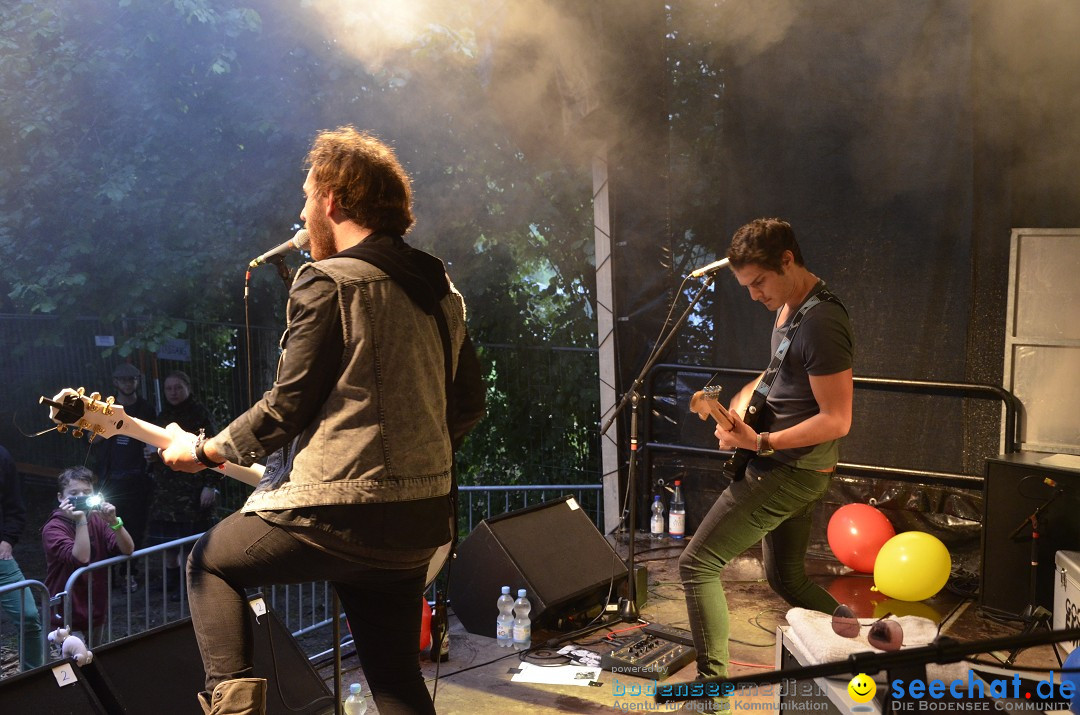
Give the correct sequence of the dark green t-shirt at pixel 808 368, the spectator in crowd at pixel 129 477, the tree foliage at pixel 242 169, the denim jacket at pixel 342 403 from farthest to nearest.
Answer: the tree foliage at pixel 242 169 < the spectator in crowd at pixel 129 477 < the dark green t-shirt at pixel 808 368 < the denim jacket at pixel 342 403

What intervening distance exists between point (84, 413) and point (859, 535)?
4510 millimetres

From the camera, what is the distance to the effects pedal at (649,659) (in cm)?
422

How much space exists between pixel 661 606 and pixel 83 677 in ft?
10.7

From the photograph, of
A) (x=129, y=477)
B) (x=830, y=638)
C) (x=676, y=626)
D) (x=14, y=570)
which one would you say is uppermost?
(x=830, y=638)

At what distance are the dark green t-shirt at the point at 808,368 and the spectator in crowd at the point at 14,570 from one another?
369 centimetres

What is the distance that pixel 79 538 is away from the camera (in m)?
5.43

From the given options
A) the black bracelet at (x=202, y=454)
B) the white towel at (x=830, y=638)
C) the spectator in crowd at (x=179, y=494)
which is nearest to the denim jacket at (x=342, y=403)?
the black bracelet at (x=202, y=454)

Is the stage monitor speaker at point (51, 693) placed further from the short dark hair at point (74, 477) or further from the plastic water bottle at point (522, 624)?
the short dark hair at point (74, 477)

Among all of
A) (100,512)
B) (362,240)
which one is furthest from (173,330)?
(362,240)

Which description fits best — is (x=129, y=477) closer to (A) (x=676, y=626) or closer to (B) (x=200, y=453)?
(A) (x=676, y=626)

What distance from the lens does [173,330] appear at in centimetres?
1090

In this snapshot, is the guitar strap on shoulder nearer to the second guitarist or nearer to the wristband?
the second guitarist

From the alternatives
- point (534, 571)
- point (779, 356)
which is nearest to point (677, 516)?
point (534, 571)

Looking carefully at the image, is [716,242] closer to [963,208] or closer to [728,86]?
[728,86]
